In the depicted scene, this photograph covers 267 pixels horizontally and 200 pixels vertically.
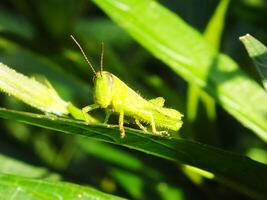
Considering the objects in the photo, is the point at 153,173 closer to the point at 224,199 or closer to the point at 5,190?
the point at 224,199

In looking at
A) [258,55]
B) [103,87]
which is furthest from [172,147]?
[103,87]

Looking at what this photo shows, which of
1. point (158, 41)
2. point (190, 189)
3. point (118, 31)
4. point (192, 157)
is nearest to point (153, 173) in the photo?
point (190, 189)

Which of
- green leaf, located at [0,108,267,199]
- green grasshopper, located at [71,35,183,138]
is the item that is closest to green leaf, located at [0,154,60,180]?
green grasshopper, located at [71,35,183,138]

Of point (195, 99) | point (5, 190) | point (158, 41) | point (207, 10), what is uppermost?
point (207, 10)

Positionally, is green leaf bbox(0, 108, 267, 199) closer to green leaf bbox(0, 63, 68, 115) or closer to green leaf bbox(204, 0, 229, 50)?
green leaf bbox(0, 63, 68, 115)

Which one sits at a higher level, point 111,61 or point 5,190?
point 111,61
